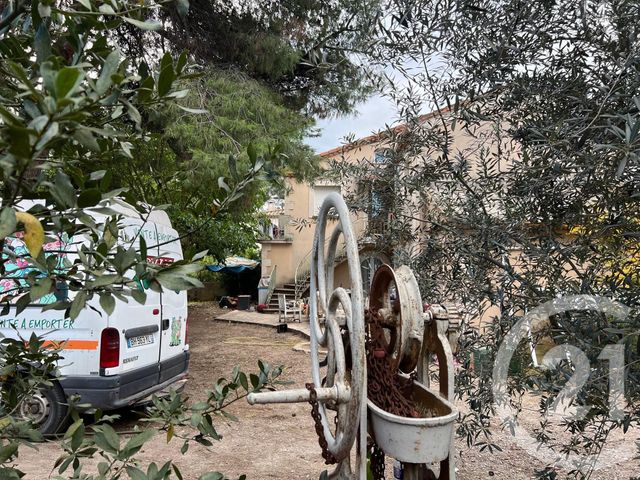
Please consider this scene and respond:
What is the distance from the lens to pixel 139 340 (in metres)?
5.65

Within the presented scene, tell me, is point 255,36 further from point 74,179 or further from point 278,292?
point 278,292

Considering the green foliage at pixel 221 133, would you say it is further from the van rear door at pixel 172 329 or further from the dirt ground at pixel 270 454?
the dirt ground at pixel 270 454

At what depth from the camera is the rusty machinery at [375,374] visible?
2.00 meters

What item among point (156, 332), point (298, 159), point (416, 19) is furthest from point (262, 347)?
point (416, 19)

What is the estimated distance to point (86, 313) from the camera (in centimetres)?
521

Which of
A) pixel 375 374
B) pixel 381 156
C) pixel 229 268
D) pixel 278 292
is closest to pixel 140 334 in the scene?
pixel 381 156

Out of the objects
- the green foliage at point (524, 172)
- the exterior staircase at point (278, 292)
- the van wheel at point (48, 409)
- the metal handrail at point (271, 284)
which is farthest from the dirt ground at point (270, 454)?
the metal handrail at point (271, 284)

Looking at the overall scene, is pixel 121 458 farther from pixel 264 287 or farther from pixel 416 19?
pixel 264 287

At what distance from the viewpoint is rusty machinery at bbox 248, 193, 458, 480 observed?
6.56 ft

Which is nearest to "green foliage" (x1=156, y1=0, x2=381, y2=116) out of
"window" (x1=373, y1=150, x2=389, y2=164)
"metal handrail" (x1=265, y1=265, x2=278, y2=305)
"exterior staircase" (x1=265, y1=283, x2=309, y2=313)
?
"window" (x1=373, y1=150, x2=389, y2=164)

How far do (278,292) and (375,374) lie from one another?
17.9 metres

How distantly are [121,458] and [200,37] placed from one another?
28.0 feet

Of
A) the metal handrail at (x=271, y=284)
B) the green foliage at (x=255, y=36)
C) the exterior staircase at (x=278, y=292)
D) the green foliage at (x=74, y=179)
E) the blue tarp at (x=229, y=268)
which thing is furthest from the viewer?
the blue tarp at (x=229, y=268)

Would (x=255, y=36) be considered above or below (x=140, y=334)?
above
